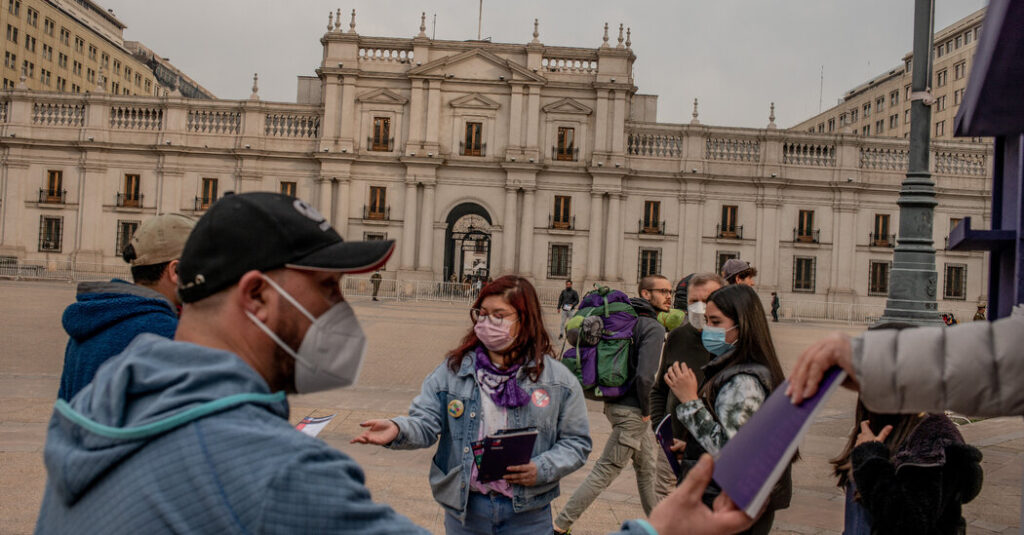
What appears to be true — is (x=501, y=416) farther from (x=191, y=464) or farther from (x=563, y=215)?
(x=563, y=215)

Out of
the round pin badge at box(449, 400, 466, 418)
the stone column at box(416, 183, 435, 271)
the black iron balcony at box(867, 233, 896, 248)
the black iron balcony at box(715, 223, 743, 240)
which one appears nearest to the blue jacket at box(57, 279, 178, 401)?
the round pin badge at box(449, 400, 466, 418)

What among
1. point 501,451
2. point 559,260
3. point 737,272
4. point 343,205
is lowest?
point 501,451

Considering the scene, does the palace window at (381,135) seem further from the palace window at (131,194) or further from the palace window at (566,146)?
the palace window at (131,194)

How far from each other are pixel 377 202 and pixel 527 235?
27.3 feet

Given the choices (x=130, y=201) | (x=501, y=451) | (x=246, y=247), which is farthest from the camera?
(x=130, y=201)

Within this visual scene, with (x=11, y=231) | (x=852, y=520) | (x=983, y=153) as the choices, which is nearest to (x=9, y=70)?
(x=11, y=231)

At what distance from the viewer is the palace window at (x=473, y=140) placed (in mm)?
40750

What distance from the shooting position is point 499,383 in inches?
148

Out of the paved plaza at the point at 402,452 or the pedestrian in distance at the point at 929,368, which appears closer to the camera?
the pedestrian in distance at the point at 929,368

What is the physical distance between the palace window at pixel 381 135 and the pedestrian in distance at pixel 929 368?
4031cm

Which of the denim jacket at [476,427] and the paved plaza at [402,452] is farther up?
the denim jacket at [476,427]

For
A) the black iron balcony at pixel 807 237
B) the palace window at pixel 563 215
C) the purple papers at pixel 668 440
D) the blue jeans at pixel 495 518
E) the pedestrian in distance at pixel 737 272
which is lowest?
the blue jeans at pixel 495 518

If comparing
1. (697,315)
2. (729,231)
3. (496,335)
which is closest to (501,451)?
(496,335)

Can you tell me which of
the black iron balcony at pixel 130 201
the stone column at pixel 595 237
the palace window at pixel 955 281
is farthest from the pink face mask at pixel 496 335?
the palace window at pixel 955 281
